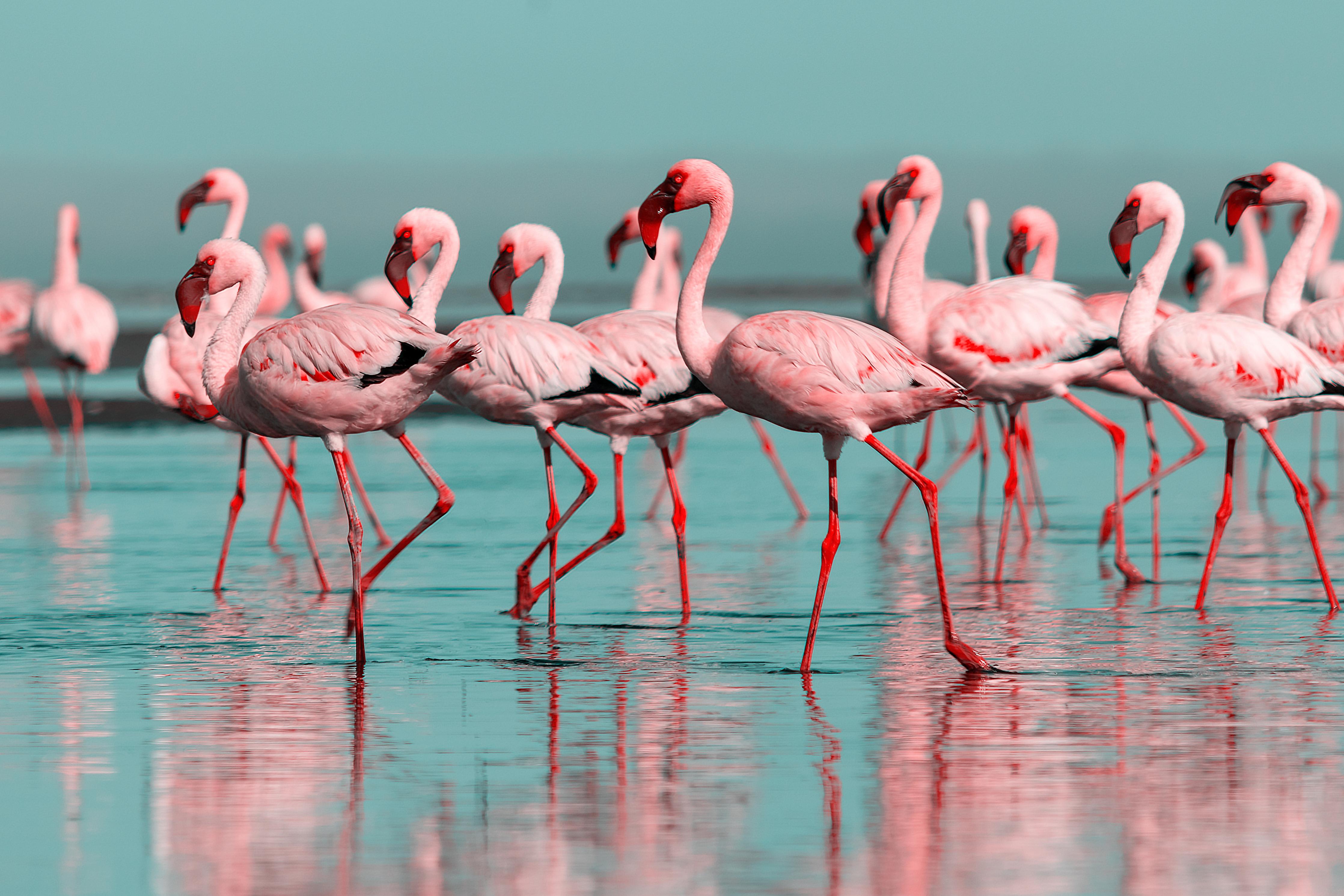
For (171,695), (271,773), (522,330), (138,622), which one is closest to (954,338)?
(522,330)

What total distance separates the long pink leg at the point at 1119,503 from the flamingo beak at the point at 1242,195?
4.12 feet

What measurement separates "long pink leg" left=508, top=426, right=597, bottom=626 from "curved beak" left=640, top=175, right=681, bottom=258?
1481 millimetres

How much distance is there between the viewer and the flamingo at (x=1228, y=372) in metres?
8.48

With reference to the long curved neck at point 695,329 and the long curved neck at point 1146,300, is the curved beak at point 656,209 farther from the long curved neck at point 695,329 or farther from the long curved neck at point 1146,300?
the long curved neck at point 1146,300

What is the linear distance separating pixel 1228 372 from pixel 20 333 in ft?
44.2

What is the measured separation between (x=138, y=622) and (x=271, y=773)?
303 cm

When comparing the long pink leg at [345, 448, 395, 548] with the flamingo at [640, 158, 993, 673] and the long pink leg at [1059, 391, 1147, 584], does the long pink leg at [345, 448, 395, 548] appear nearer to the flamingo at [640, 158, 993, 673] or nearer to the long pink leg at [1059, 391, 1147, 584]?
the flamingo at [640, 158, 993, 673]

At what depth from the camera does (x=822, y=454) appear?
1736cm

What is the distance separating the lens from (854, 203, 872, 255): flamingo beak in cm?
1459

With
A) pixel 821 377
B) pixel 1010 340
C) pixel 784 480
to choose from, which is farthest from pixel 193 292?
pixel 784 480

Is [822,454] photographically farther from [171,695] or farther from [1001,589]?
[171,695]

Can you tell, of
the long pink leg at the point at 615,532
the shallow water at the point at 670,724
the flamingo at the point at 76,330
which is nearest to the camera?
the shallow water at the point at 670,724

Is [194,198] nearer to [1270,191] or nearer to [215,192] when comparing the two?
[215,192]

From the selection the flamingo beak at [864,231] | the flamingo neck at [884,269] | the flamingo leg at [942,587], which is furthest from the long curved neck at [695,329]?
the flamingo beak at [864,231]
